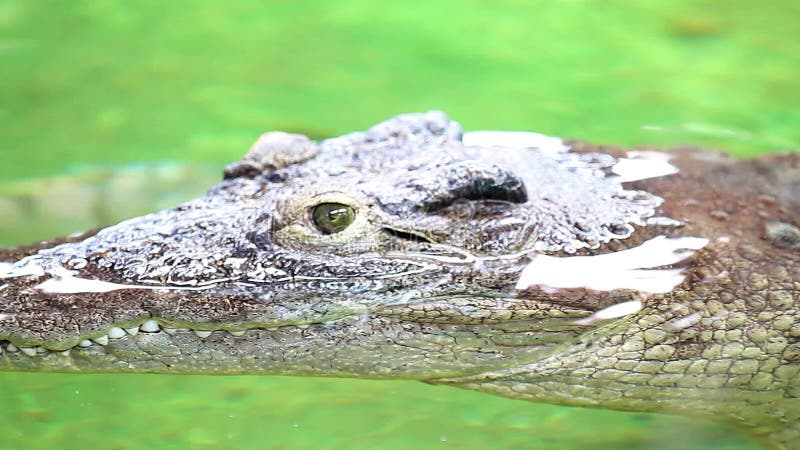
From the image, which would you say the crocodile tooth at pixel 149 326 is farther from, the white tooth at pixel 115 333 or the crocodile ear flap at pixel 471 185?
the crocodile ear flap at pixel 471 185

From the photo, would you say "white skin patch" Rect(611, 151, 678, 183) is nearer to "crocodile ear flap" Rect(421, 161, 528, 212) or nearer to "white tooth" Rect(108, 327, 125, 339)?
"crocodile ear flap" Rect(421, 161, 528, 212)

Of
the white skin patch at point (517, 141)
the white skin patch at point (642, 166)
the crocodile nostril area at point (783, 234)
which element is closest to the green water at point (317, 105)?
the crocodile nostril area at point (783, 234)

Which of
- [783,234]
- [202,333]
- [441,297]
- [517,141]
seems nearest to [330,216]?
[441,297]

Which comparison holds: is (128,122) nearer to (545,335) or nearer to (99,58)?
(99,58)

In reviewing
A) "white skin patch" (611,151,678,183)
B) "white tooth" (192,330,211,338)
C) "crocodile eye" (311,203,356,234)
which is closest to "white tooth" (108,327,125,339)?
"white tooth" (192,330,211,338)

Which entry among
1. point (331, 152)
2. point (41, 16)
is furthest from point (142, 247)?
point (41, 16)
